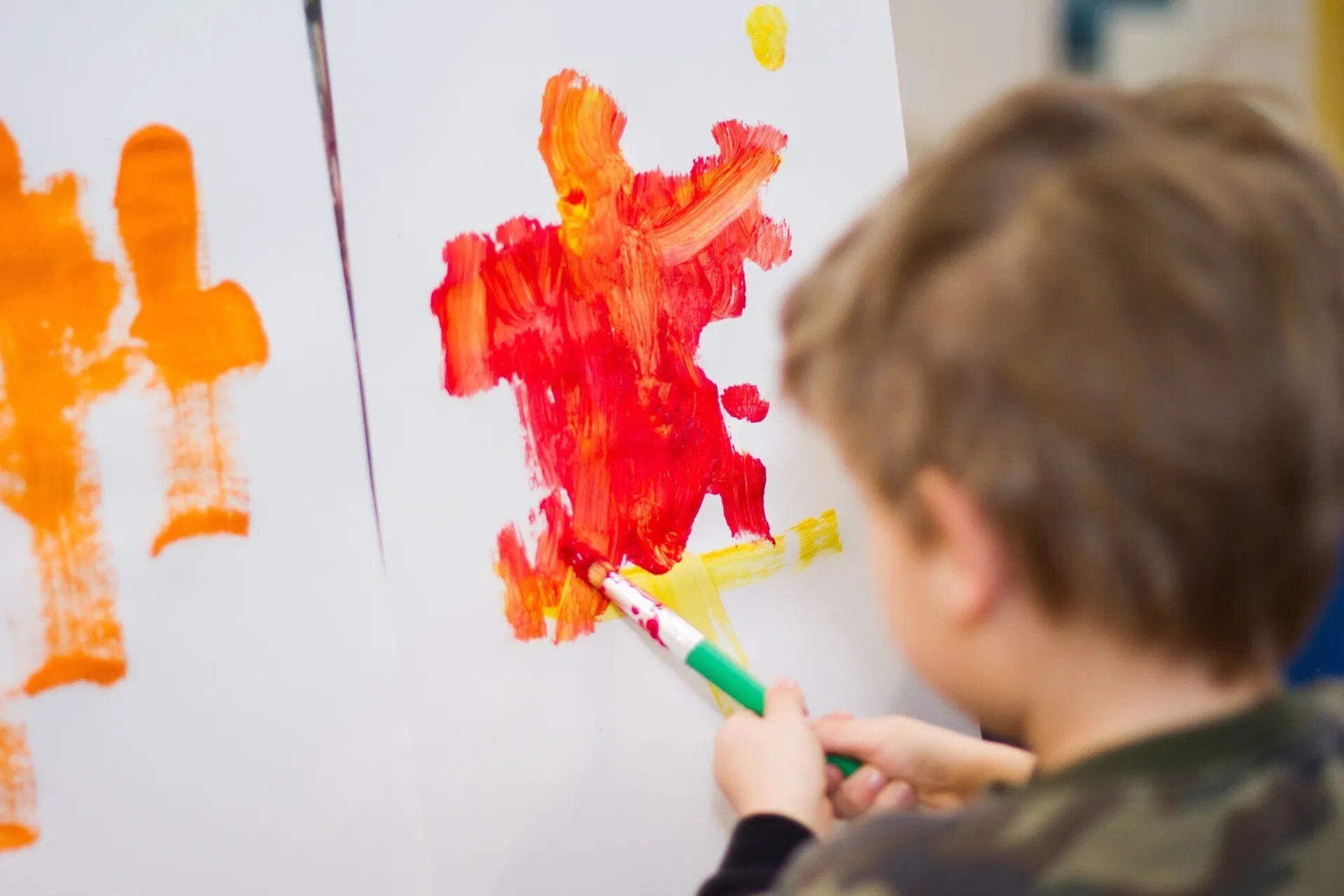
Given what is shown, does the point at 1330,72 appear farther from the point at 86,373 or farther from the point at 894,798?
the point at 86,373

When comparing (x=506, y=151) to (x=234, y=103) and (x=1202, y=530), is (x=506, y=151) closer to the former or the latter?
(x=234, y=103)

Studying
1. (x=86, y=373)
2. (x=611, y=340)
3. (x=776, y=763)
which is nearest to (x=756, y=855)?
(x=776, y=763)

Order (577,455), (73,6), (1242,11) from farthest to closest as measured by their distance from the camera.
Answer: (1242,11) → (577,455) → (73,6)

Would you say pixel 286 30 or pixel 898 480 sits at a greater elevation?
pixel 286 30

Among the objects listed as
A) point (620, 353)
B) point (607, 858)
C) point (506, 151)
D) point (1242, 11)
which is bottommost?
point (607, 858)

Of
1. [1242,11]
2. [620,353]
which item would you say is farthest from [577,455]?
[1242,11]

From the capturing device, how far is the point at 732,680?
1.98ft

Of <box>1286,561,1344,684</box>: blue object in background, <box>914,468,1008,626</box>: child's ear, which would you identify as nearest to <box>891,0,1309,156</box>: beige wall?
<box>1286,561,1344,684</box>: blue object in background

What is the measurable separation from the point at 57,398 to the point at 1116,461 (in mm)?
475

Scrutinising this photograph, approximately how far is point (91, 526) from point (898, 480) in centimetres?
39

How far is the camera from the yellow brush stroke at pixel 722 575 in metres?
0.65

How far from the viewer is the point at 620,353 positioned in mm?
629

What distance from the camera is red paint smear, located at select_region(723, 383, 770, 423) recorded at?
66 centimetres

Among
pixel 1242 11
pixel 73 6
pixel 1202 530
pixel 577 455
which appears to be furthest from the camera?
pixel 1242 11
